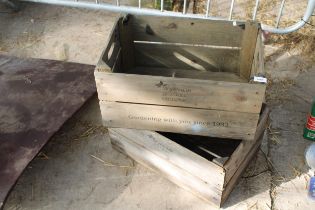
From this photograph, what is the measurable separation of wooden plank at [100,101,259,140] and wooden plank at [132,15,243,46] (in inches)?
24.8

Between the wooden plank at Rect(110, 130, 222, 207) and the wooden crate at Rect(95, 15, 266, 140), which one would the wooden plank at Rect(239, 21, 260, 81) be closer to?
the wooden crate at Rect(95, 15, 266, 140)

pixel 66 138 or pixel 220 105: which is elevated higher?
pixel 220 105

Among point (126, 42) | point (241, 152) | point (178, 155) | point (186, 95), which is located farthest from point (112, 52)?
point (241, 152)

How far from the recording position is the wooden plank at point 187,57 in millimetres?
2686

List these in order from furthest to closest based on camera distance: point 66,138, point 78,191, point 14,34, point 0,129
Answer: point 14,34, point 66,138, point 0,129, point 78,191

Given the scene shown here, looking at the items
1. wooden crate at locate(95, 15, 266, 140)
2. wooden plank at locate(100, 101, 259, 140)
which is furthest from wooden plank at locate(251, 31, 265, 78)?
wooden plank at locate(100, 101, 259, 140)

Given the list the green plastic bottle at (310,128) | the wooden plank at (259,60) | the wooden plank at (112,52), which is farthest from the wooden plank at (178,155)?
the green plastic bottle at (310,128)

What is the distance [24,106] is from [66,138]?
1.22ft

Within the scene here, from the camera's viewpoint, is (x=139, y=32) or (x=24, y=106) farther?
(x=24, y=106)

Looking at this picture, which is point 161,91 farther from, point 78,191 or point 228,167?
point 78,191

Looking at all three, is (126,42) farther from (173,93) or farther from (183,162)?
(183,162)

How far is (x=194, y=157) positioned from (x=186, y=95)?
334 mm

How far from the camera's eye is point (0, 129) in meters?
2.62

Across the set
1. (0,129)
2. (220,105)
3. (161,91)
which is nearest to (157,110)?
(161,91)
